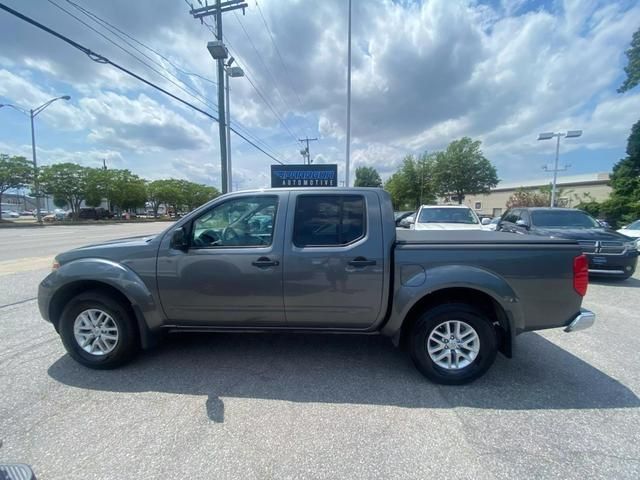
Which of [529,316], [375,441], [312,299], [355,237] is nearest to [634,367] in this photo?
[529,316]

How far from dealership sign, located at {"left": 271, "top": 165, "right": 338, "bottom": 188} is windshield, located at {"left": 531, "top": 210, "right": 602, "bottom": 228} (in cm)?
733

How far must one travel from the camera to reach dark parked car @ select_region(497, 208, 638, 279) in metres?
6.22

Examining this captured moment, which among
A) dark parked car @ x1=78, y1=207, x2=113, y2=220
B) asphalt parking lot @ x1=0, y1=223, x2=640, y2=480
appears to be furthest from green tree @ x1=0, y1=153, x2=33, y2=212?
asphalt parking lot @ x1=0, y1=223, x2=640, y2=480

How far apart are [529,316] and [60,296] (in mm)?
4598

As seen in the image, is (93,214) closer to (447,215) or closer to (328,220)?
(447,215)

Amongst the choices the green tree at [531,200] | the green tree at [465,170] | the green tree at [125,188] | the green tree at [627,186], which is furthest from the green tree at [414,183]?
the green tree at [125,188]

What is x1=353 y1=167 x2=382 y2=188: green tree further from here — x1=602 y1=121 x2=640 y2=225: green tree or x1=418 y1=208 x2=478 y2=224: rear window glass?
x1=418 y1=208 x2=478 y2=224: rear window glass

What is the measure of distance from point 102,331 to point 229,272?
1.49m

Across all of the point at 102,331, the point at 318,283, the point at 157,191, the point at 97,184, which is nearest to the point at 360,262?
the point at 318,283

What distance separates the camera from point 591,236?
6379 mm

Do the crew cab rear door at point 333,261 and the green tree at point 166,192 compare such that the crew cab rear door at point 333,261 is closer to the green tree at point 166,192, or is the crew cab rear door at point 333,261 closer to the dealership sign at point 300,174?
the dealership sign at point 300,174

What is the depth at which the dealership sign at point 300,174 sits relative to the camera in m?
12.6

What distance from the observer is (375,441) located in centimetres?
210

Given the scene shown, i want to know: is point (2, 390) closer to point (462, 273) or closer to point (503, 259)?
point (462, 273)
